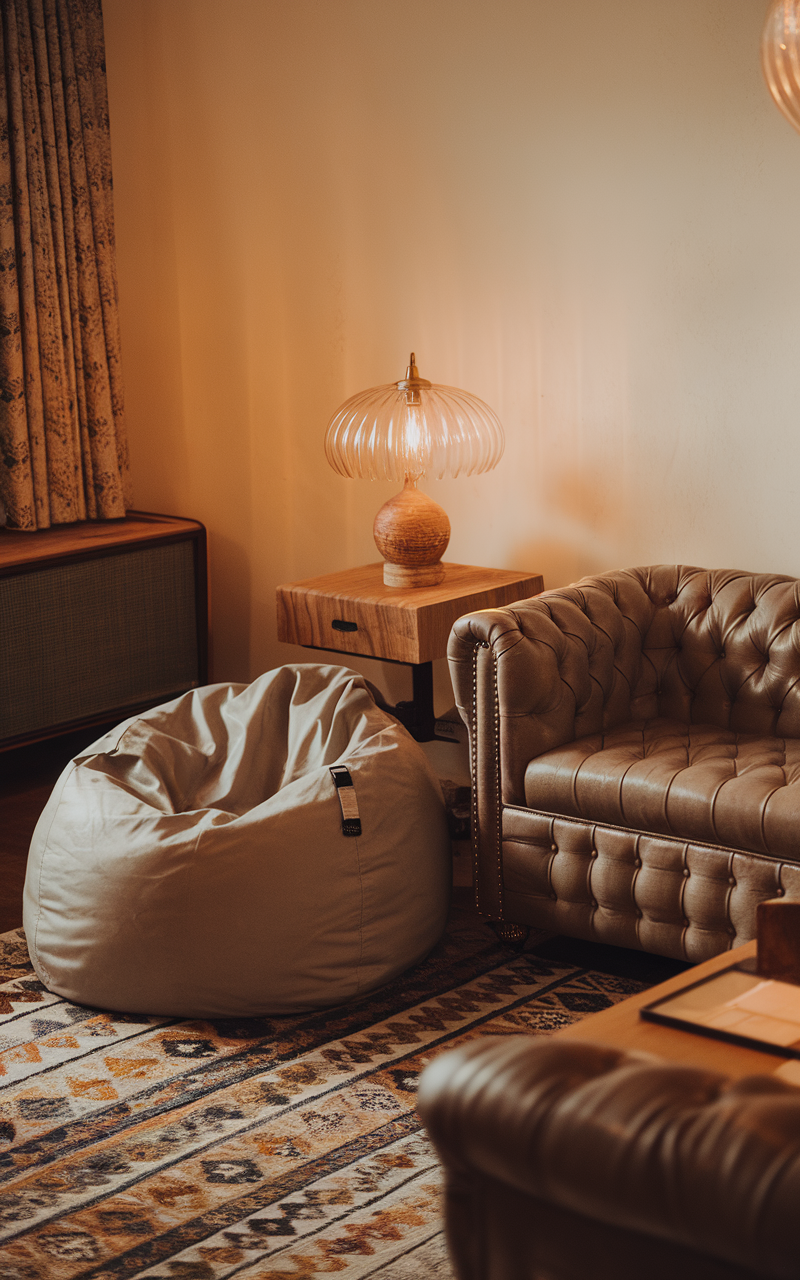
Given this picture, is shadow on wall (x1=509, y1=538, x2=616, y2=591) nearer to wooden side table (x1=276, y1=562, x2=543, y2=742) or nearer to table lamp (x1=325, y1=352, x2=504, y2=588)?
wooden side table (x1=276, y1=562, x2=543, y2=742)

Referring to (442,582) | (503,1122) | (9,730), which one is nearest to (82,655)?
(9,730)

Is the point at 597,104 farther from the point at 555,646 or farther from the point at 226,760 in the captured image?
the point at 226,760

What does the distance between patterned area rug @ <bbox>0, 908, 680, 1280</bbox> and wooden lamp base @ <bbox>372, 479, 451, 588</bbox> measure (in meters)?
1.09

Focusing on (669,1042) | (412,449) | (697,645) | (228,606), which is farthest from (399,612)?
(669,1042)

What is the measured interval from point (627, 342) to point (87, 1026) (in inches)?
86.0

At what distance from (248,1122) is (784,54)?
1900 mm

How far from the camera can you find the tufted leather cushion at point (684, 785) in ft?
7.84

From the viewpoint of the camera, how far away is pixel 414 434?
3.38m

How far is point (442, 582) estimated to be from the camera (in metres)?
3.57

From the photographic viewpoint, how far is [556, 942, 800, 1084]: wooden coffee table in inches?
57.7

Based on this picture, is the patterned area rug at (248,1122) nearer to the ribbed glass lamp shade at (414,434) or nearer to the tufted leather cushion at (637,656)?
the tufted leather cushion at (637,656)

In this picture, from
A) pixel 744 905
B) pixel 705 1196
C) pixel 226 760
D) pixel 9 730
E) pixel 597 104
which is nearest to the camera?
pixel 705 1196

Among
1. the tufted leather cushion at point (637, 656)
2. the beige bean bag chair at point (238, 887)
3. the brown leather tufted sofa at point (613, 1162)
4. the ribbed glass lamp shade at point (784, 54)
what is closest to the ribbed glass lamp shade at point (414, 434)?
the tufted leather cushion at point (637, 656)

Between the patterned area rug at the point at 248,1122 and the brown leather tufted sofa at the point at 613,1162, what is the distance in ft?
3.02
